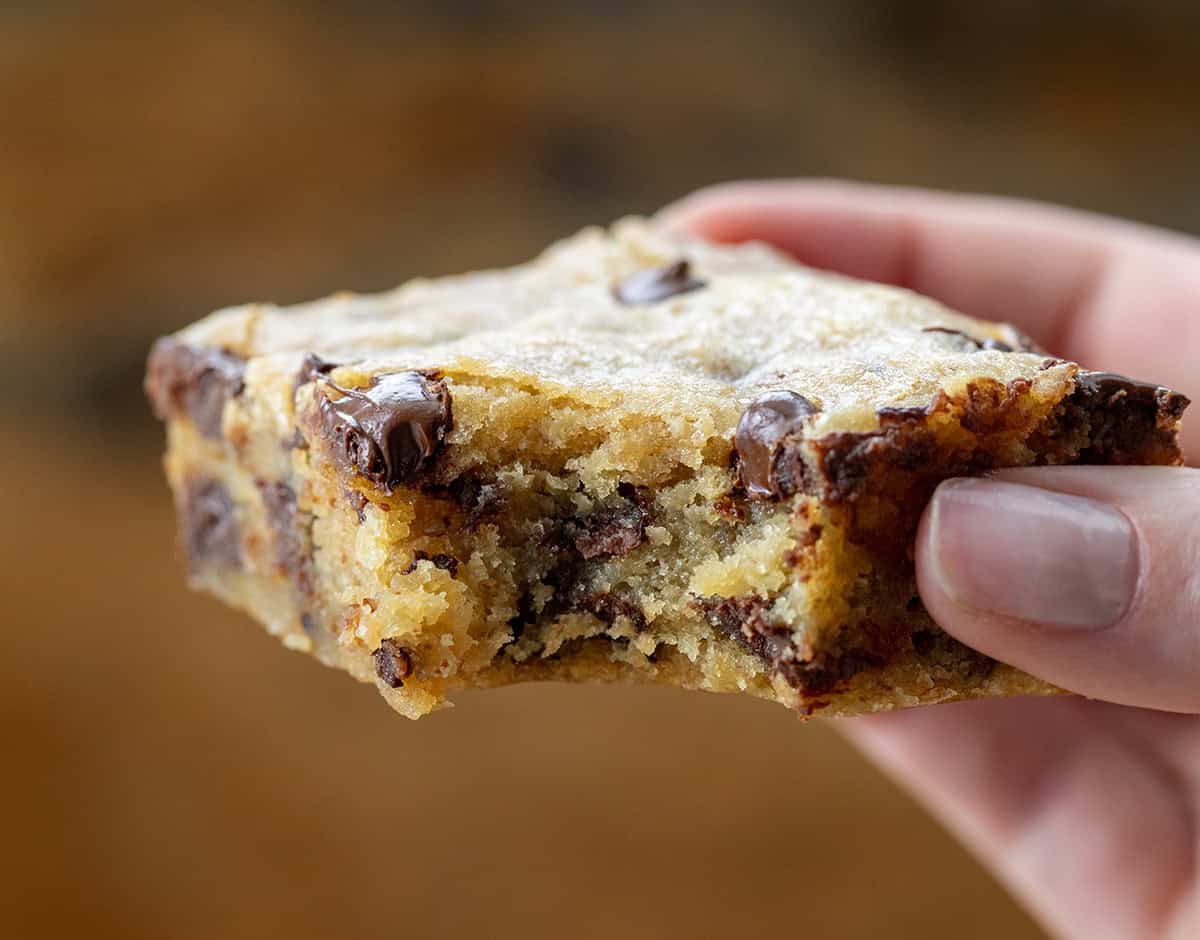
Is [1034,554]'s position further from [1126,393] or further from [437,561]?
[437,561]

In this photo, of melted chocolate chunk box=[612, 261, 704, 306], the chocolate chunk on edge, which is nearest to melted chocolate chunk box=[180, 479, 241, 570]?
melted chocolate chunk box=[612, 261, 704, 306]

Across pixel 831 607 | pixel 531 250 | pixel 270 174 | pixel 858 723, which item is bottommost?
pixel 858 723

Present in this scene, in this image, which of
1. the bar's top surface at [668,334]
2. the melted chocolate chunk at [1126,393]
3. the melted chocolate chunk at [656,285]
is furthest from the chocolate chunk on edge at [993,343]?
the melted chocolate chunk at [656,285]

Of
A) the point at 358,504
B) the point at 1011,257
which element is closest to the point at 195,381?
the point at 358,504

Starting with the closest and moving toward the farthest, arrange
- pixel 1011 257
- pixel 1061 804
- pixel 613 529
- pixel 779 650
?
pixel 779 650 → pixel 613 529 → pixel 1061 804 → pixel 1011 257

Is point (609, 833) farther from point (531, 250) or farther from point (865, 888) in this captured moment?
point (531, 250)

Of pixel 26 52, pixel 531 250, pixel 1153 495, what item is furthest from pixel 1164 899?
pixel 26 52

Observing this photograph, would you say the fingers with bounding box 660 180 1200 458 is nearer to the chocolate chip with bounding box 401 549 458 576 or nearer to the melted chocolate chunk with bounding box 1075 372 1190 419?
the melted chocolate chunk with bounding box 1075 372 1190 419
